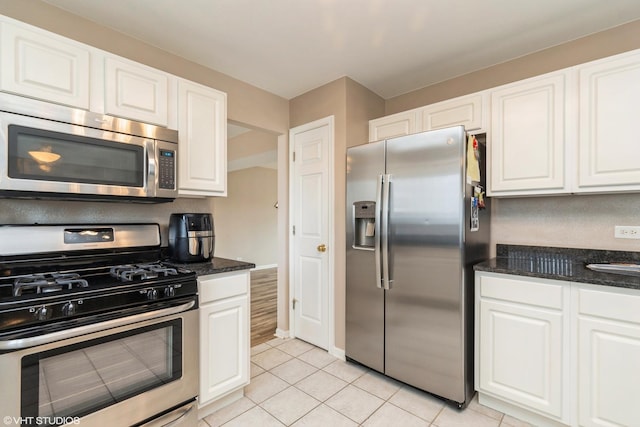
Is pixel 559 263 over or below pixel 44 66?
below

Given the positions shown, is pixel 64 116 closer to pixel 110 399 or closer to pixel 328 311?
pixel 110 399

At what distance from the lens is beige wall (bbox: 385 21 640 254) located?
1.91 metres

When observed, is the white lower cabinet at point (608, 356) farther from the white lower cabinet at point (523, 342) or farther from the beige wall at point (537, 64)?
the beige wall at point (537, 64)

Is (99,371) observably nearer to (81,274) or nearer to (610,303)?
(81,274)

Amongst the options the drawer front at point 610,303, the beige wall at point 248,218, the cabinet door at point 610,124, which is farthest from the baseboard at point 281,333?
the beige wall at point 248,218

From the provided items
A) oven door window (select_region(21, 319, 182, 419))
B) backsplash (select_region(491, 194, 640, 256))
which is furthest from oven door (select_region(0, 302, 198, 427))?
backsplash (select_region(491, 194, 640, 256))

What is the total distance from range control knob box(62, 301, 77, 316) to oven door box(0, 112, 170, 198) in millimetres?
589

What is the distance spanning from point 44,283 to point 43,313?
24 centimetres

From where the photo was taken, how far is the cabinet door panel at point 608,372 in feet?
4.72

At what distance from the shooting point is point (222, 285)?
1.83m

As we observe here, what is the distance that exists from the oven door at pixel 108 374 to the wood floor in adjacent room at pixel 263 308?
4.58ft

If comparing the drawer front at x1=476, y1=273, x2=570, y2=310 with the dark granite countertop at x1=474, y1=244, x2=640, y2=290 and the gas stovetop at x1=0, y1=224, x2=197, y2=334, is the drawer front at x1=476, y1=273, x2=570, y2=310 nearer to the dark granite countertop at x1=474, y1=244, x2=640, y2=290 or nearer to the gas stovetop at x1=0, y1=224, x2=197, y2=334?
the dark granite countertop at x1=474, y1=244, x2=640, y2=290

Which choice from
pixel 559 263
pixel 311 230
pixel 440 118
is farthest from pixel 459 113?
pixel 311 230

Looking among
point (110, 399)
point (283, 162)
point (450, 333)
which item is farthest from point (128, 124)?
point (450, 333)
